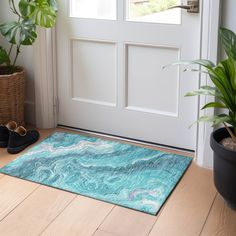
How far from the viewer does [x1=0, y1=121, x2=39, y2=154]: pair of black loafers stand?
9.32 feet

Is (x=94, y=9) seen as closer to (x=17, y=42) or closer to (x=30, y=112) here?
(x=17, y=42)

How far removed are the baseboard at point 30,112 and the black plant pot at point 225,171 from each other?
1.44 metres

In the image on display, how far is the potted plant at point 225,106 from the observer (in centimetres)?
205

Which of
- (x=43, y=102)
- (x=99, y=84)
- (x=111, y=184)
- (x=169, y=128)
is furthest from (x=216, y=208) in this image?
(x=43, y=102)

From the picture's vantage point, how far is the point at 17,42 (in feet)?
10.1

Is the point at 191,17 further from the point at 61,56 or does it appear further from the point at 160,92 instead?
the point at 61,56

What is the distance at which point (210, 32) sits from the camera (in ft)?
7.86

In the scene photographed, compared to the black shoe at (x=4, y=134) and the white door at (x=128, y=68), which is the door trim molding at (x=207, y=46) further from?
the black shoe at (x=4, y=134)

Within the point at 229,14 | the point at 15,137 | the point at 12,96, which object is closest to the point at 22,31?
the point at 12,96

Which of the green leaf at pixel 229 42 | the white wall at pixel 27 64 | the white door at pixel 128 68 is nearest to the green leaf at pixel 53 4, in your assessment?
the white door at pixel 128 68

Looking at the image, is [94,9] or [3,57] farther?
[3,57]

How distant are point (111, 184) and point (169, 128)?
23.7 inches

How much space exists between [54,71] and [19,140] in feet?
1.72

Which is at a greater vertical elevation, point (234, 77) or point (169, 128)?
point (234, 77)
